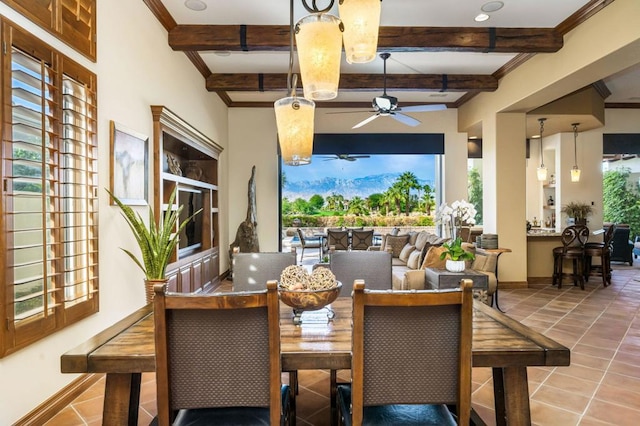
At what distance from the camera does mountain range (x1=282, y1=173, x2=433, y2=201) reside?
13.6m

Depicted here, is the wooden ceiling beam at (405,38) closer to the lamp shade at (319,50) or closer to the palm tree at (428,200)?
the lamp shade at (319,50)

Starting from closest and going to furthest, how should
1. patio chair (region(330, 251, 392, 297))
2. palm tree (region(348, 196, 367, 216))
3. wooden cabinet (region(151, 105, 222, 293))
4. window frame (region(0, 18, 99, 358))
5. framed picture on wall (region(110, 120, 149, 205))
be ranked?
window frame (region(0, 18, 99, 358)) < patio chair (region(330, 251, 392, 297)) < framed picture on wall (region(110, 120, 149, 205)) < wooden cabinet (region(151, 105, 222, 293)) < palm tree (region(348, 196, 367, 216))

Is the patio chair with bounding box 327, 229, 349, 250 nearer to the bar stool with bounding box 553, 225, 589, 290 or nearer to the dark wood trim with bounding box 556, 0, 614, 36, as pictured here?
the bar stool with bounding box 553, 225, 589, 290

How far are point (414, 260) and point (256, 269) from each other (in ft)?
11.6

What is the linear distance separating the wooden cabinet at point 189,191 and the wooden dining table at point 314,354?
2083 millimetres

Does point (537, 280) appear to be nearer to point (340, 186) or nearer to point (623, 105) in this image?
point (623, 105)

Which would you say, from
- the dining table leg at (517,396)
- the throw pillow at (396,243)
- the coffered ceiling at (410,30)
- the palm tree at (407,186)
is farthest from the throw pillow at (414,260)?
the palm tree at (407,186)

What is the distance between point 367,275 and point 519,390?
1.20m

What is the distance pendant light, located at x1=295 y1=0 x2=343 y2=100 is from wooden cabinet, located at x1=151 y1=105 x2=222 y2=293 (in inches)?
95.2

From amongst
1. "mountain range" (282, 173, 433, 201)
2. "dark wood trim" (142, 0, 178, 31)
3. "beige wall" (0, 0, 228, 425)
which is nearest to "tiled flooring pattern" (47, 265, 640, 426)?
"beige wall" (0, 0, 228, 425)

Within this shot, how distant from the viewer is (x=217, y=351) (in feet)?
4.11

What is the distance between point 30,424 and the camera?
2102 mm

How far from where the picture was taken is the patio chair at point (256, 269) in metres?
2.48

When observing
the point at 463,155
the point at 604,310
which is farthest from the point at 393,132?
the point at 604,310
